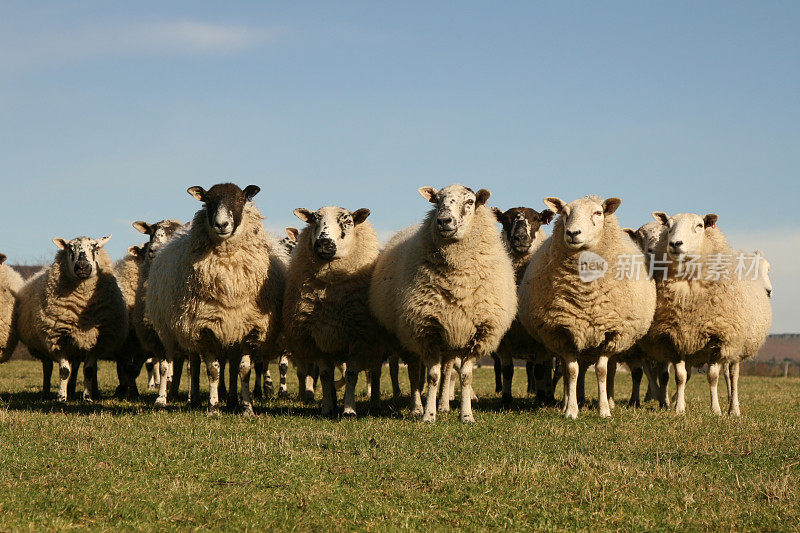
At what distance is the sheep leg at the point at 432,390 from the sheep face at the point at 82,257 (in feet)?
21.5

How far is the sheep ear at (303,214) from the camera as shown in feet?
36.1

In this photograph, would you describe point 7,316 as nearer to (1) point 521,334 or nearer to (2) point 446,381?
(2) point 446,381

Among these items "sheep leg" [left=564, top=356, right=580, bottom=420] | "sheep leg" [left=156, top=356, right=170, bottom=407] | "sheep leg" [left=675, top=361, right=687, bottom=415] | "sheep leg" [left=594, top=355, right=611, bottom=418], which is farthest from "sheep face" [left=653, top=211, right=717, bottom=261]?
"sheep leg" [left=156, top=356, right=170, bottom=407]

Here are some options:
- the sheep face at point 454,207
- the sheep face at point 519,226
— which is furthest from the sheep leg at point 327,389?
the sheep face at point 519,226

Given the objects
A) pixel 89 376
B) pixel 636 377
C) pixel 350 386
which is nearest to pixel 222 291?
pixel 350 386

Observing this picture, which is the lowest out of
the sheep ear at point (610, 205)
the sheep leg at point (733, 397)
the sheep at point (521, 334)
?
the sheep leg at point (733, 397)

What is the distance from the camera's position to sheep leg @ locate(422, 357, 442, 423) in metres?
9.73

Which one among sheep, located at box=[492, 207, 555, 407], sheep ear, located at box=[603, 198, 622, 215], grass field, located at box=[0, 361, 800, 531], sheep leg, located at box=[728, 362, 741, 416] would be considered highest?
sheep ear, located at box=[603, 198, 622, 215]

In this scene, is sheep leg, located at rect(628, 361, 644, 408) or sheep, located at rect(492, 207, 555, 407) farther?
sheep leg, located at rect(628, 361, 644, 408)

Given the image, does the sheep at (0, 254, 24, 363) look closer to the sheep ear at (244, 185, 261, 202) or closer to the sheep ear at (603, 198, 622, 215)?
the sheep ear at (244, 185, 261, 202)

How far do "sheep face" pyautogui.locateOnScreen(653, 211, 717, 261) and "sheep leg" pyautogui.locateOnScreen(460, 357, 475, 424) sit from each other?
3.87 m

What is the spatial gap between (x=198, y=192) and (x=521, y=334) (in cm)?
554

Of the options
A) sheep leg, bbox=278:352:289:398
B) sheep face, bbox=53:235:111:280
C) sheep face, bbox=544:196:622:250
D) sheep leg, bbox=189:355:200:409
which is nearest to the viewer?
sheep face, bbox=544:196:622:250

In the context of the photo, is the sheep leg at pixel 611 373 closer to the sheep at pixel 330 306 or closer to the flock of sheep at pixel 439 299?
the flock of sheep at pixel 439 299
